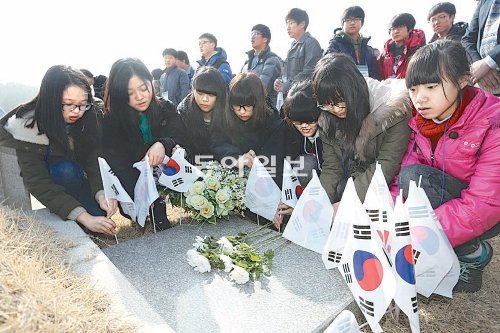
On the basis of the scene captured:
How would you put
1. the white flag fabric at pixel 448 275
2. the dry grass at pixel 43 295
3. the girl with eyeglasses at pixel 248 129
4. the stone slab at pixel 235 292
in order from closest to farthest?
the dry grass at pixel 43 295
the stone slab at pixel 235 292
the white flag fabric at pixel 448 275
the girl with eyeglasses at pixel 248 129

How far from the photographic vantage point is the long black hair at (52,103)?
2.63 meters

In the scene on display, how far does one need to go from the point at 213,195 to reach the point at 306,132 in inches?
37.8

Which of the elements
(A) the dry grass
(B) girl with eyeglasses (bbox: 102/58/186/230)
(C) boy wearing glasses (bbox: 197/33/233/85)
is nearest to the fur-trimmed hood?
(B) girl with eyeglasses (bbox: 102/58/186/230)

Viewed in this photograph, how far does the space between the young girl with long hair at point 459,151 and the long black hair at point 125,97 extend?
2.18 m

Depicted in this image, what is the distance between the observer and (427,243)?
1.94m

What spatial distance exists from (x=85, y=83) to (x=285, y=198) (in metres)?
1.85

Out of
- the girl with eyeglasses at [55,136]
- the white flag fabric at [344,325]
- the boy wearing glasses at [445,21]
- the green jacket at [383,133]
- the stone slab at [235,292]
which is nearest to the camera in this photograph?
the white flag fabric at [344,325]

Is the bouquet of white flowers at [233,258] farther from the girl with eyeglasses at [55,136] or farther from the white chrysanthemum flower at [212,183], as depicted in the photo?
the girl with eyeglasses at [55,136]

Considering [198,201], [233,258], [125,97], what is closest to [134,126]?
[125,97]

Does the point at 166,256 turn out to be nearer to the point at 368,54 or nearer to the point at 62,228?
the point at 62,228

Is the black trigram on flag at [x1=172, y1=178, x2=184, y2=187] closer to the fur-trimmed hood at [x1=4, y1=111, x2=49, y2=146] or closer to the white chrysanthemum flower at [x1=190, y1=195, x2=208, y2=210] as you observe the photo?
the white chrysanthemum flower at [x1=190, y1=195, x2=208, y2=210]

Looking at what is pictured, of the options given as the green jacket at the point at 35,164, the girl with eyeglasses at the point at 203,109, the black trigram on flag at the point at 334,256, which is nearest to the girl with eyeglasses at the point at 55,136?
the green jacket at the point at 35,164

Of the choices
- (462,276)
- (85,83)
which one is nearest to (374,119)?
(462,276)

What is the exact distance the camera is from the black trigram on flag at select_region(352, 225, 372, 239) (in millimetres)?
1732
